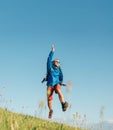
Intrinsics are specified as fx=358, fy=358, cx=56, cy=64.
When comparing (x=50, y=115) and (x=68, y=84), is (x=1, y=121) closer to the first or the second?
(x=68, y=84)

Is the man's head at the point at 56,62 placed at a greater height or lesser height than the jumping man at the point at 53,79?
greater

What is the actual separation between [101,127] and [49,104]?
3406 mm

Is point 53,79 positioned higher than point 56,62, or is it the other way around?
point 56,62

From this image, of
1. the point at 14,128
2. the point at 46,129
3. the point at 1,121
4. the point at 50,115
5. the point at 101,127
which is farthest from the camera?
the point at 50,115

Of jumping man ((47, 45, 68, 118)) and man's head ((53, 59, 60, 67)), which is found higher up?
man's head ((53, 59, 60, 67))

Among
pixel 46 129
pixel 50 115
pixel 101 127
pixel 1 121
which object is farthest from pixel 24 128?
pixel 50 115

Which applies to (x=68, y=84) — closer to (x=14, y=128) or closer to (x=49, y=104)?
(x=49, y=104)

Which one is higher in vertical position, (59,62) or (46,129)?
(59,62)

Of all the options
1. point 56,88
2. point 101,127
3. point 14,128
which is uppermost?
point 56,88

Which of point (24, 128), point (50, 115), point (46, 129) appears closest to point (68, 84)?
point (50, 115)

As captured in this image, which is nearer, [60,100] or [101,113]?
[101,113]

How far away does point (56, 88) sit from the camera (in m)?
14.2

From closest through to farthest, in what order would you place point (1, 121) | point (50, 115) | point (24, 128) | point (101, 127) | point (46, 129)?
point (1, 121)
point (24, 128)
point (46, 129)
point (101, 127)
point (50, 115)

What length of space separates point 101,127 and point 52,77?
Answer: 11.9 feet
